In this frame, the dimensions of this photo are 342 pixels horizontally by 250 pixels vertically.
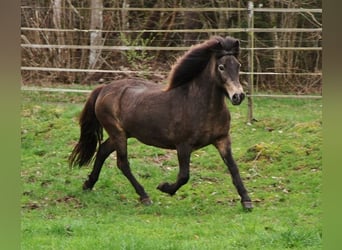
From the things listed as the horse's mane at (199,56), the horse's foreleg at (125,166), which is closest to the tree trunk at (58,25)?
the horse's foreleg at (125,166)

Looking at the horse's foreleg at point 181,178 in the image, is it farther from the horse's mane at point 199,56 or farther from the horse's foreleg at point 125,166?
the horse's mane at point 199,56

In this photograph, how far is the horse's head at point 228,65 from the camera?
5.39 metres

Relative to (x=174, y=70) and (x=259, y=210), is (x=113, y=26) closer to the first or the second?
(x=174, y=70)

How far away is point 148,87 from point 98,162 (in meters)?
1.01

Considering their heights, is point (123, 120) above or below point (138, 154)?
above

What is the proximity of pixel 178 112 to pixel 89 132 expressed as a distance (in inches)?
48.4

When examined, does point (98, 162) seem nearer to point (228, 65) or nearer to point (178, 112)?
point (178, 112)

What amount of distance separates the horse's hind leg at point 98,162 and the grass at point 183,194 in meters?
0.12

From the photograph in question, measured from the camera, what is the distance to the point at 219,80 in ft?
18.4

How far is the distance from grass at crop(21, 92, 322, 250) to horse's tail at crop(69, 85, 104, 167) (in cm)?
38

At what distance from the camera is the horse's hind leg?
6401 mm

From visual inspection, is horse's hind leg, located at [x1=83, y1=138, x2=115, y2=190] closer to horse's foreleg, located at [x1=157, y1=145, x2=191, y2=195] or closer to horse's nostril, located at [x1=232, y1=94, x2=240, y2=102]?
horse's foreleg, located at [x1=157, y1=145, x2=191, y2=195]
